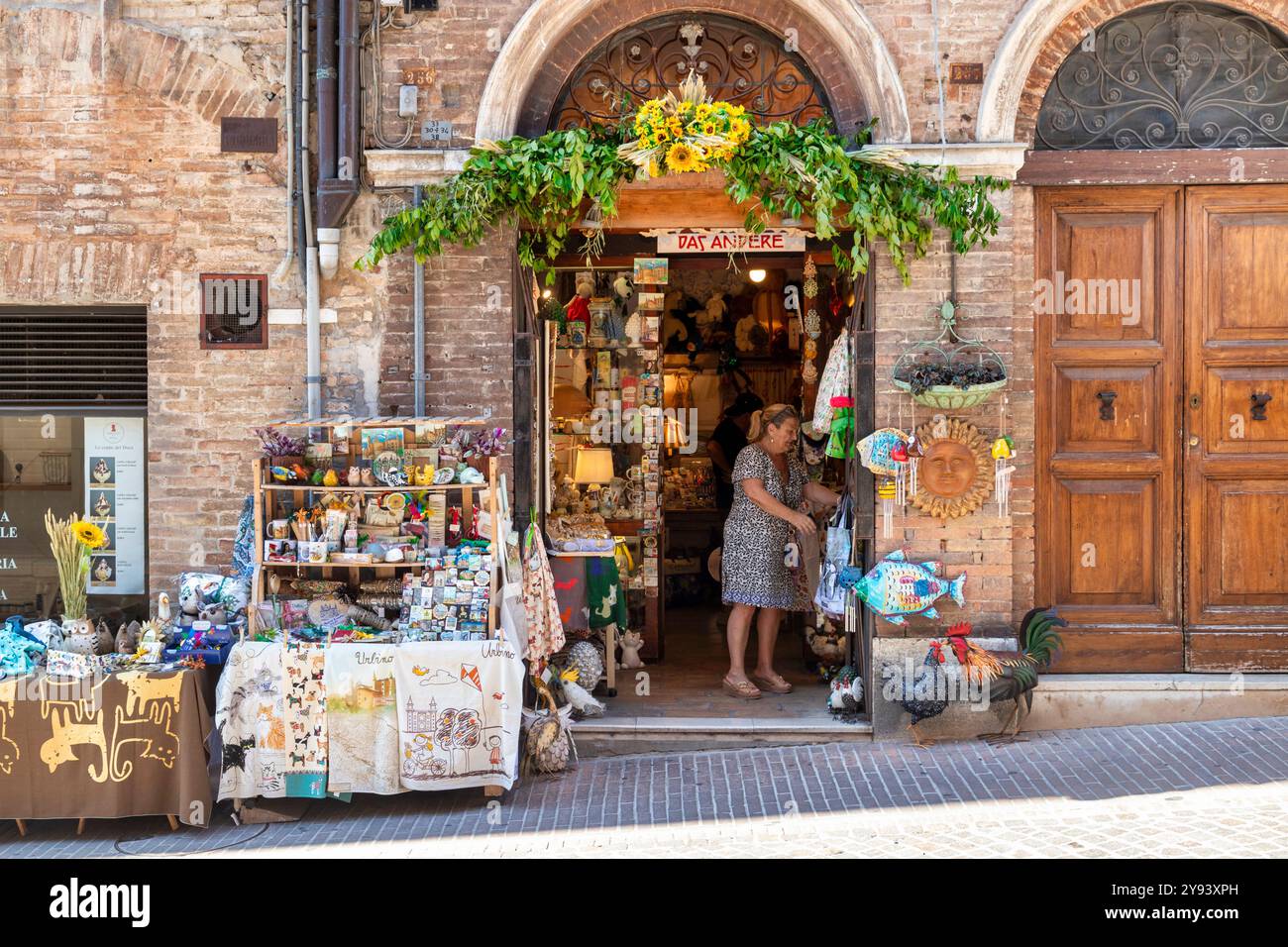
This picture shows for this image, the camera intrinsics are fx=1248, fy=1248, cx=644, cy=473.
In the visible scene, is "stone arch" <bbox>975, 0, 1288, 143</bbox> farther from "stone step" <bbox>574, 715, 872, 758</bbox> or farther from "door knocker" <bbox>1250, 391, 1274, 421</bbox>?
"stone step" <bbox>574, 715, 872, 758</bbox>

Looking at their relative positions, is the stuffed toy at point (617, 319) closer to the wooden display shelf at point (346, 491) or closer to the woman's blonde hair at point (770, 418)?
the woman's blonde hair at point (770, 418)

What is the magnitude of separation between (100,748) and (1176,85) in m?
7.32

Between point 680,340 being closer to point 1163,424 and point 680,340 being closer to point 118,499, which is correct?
point 1163,424

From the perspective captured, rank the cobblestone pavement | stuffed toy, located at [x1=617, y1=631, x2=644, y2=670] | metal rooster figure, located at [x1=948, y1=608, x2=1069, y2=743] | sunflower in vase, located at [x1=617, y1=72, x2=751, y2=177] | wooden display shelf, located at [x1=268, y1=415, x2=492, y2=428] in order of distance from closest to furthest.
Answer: the cobblestone pavement
sunflower in vase, located at [x1=617, y1=72, x2=751, y2=177]
wooden display shelf, located at [x1=268, y1=415, x2=492, y2=428]
metal rooster figure, located at [x1=948, y1=608, x2=1069, y2=743]
stuffed toy, located at [x1=617, y1=631, x2=644, y2=670]

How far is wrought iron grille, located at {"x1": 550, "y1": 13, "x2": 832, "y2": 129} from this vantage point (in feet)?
25.7

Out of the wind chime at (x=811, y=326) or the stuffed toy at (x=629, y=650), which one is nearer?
the stuffed toy at (x=629, y=650)

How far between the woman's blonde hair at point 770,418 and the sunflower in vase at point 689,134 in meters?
2.13

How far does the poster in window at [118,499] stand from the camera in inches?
318

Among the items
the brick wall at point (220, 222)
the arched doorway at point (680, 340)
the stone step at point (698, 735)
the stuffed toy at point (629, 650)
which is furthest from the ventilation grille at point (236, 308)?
the stuffed toy at point (629, 650)

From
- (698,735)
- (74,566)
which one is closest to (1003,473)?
(698,735)

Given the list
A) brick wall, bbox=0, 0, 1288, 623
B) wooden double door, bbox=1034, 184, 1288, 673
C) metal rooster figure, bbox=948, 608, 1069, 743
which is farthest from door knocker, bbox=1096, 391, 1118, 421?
metal rooster figure, bbox=948, 608, 1069, 743

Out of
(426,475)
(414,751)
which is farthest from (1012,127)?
(414,751)

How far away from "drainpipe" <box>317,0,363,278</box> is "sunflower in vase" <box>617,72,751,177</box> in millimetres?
1811

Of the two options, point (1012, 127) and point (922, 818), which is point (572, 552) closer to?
point (922, 818)
